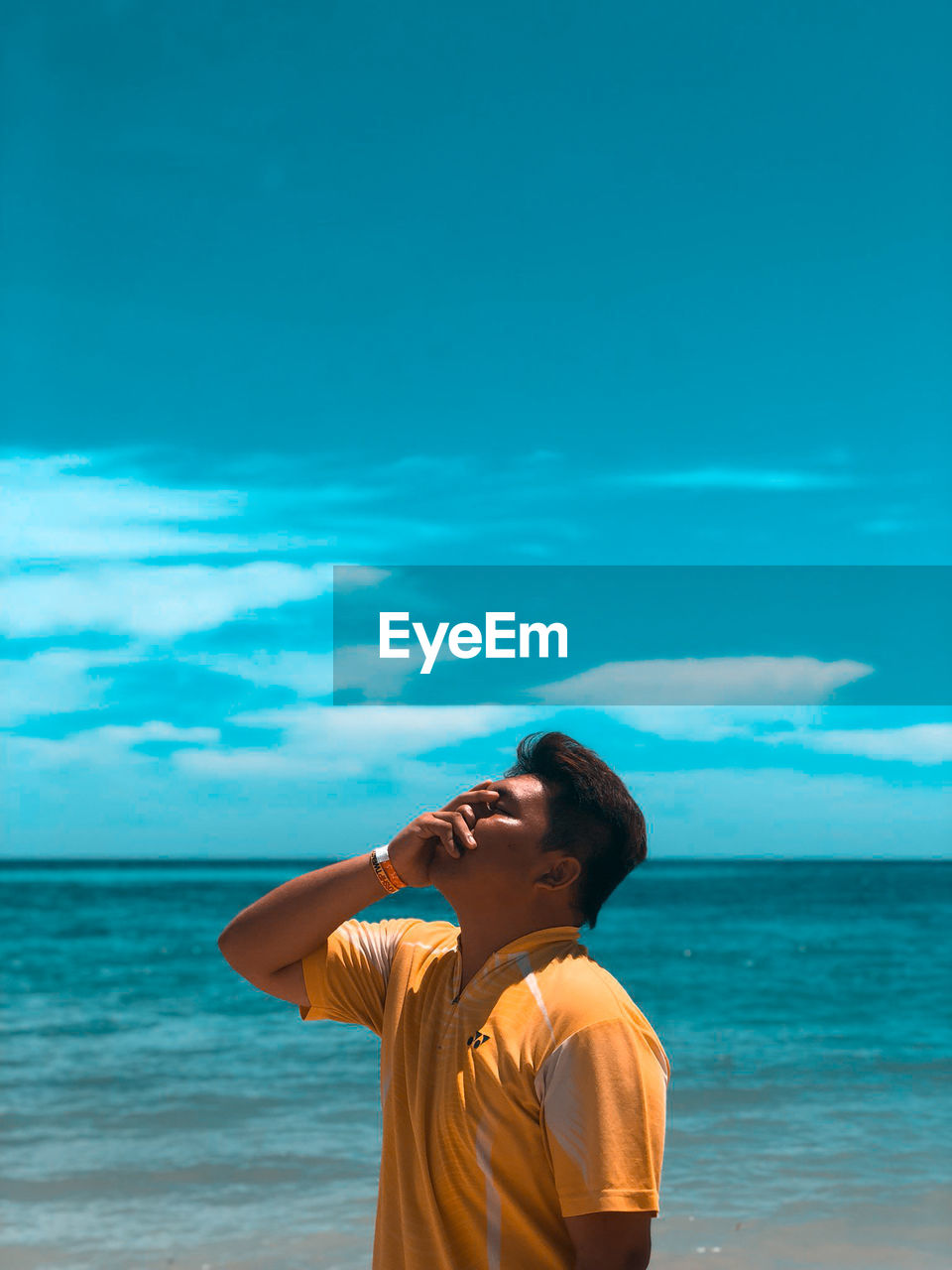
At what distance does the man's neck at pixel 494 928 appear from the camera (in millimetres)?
1655

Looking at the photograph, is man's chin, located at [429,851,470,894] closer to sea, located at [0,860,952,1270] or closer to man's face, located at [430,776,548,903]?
man's face, located at [430,776,548,903]

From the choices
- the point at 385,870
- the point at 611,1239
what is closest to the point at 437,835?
the point at 385,870

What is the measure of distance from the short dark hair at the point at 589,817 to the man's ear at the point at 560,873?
0.05 ft

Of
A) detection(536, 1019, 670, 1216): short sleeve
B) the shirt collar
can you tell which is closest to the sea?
the shirt collar

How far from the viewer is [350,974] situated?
1871mm

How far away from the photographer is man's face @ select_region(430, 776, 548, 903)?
165 cm

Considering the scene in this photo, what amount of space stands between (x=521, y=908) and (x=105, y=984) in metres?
21.3

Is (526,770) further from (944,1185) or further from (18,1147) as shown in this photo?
(18,1147)

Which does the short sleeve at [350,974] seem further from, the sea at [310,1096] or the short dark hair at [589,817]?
the sea at [310,1096]

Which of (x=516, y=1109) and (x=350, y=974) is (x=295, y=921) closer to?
(x=350, y=974)

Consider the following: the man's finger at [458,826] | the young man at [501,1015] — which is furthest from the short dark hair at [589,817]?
the man's finger at [458,826]

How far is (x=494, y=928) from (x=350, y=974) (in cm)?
33

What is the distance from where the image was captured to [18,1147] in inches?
293

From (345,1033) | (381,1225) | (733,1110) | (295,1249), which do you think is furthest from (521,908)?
(345,1033)
